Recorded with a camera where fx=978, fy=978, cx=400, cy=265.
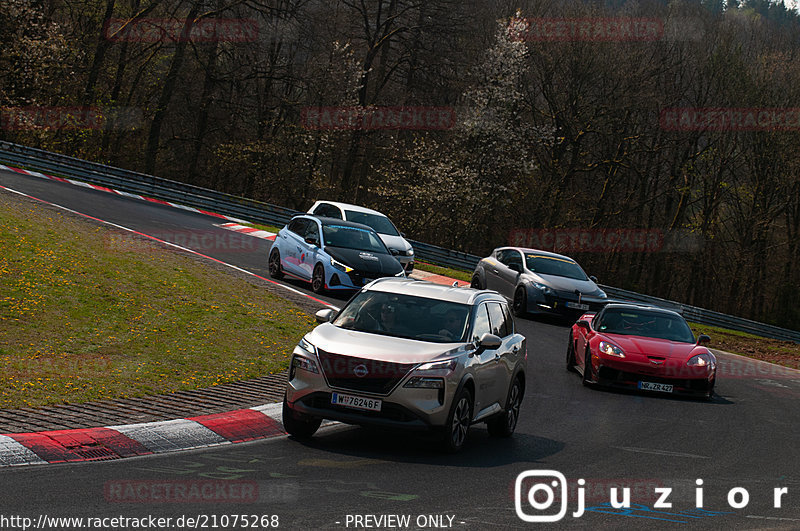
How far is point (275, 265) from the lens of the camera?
78.4 ft

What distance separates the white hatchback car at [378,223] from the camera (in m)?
26.8

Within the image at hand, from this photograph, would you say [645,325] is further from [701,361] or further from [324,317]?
[324,317]

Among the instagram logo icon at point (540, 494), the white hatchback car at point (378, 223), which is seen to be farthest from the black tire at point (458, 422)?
the white hatchback car at point (378, 223)

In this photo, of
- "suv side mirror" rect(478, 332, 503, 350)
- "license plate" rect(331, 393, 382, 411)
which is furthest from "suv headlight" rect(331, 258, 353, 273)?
"license plate" rect(331, 393, 382, 411)

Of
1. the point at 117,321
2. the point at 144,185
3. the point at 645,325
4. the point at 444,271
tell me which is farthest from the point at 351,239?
the point at 144,185

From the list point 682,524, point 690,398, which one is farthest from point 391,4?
point 682,524

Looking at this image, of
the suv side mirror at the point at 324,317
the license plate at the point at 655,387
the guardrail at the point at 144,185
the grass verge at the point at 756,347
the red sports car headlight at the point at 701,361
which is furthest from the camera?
the guardrail at the point at 144,185

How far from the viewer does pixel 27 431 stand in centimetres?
833

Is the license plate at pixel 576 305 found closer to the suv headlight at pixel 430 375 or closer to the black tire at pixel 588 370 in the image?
the black tire at pixel 588 370

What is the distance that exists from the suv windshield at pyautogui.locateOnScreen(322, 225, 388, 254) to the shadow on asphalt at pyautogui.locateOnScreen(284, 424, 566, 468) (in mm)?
12146

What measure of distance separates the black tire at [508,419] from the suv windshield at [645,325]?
5456 mm

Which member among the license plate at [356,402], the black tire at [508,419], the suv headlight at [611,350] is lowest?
the black tire at [508,419]

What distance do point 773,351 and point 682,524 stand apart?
80.8ft

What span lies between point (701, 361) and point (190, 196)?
27700mm
